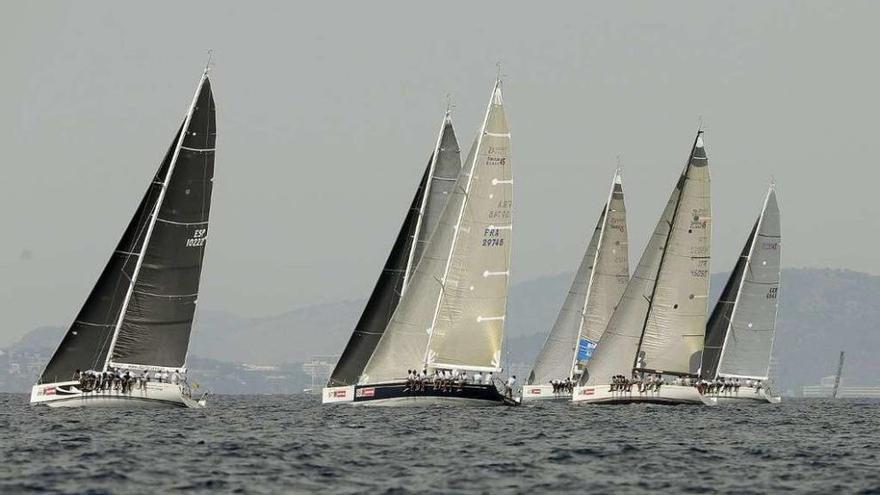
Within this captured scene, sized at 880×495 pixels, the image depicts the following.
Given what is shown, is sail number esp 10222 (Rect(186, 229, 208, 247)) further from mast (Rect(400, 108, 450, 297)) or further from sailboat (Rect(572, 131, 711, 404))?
sailboat (Rect(572, 131, 711, 404))

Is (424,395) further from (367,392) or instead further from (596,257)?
(596,257)

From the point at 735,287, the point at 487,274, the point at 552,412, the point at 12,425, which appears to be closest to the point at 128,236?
the point at 12,425

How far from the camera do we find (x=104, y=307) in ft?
212

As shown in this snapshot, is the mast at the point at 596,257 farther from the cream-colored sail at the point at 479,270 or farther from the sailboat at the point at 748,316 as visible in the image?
the cream-colored sail at the point at 479,270

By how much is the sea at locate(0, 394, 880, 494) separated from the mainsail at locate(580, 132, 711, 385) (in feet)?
33.4

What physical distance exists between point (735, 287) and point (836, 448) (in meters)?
46.4

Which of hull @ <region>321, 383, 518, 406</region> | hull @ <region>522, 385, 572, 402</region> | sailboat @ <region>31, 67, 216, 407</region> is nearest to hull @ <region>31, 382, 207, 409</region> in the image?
sailboat @ <region>31, 67, 216, 407</region>

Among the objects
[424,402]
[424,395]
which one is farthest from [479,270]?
[424,402]

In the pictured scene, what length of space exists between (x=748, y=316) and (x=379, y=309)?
3034 centimetres

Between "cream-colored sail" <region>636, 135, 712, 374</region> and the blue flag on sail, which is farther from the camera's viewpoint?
the blue flag on sail

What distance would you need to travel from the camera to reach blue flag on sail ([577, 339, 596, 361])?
95463mm

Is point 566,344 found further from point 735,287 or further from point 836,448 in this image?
point 836,448

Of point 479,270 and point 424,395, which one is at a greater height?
point 479,270

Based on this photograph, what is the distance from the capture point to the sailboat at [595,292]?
312 feet
